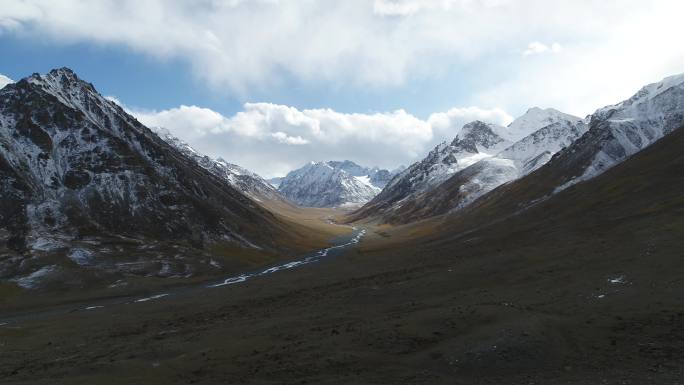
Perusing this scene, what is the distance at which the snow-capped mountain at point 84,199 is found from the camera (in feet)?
476

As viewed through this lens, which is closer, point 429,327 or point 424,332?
point 424,332

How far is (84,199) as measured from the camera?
17038 centimetres

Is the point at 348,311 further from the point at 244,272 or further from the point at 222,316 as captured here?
the point at 244,272

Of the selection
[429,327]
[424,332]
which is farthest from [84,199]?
[424,332]

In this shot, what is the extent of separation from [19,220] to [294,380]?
14767 centimetres

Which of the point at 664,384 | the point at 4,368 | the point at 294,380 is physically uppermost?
the point at 4,368

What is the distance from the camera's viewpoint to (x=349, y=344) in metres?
40.4

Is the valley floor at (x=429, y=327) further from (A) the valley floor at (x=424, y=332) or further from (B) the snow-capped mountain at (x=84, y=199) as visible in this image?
(B) the snow-capped mountain at (x=84, y=199)

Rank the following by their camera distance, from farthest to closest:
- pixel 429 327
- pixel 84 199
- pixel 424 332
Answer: pixel 84 199 < pixel 429 327 < pixel 424 332

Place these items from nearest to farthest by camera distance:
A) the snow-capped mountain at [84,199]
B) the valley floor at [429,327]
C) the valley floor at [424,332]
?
the valley floor at [424,332]
the valley floor at [429,327]
the snow-capped mountain at [84,199]

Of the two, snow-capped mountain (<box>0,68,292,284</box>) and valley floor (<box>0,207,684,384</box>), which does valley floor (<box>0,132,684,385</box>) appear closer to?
valley floor (<box>0,207,684,384</box>)

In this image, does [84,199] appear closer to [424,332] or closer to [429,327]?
[429,327]

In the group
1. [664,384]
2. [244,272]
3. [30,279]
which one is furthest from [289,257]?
[664,384]

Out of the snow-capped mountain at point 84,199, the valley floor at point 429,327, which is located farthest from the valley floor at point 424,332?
the snow-capped mountain at point 84,199
